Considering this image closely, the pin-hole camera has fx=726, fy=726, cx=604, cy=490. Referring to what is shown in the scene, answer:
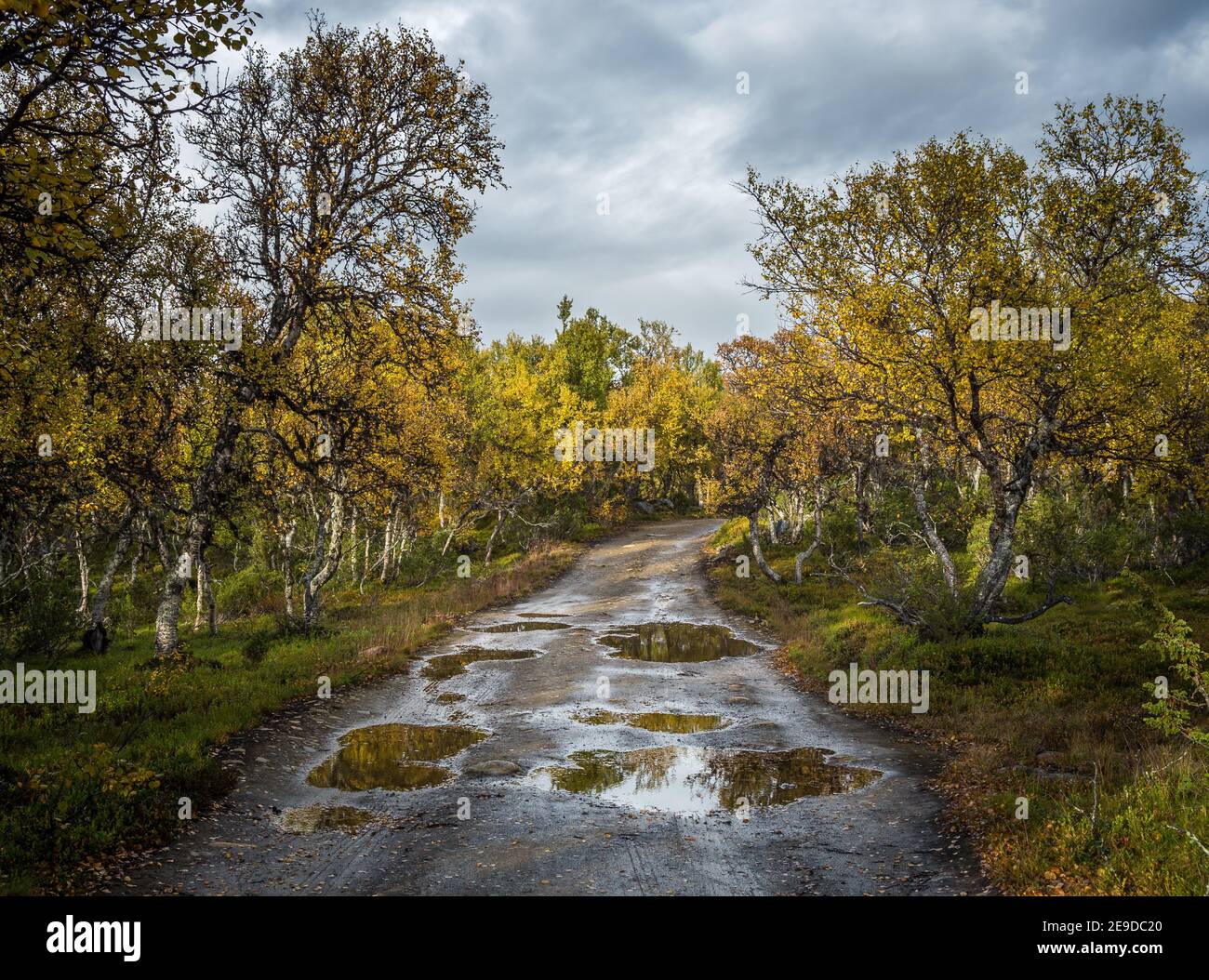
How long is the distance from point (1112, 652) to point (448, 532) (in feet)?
98.6

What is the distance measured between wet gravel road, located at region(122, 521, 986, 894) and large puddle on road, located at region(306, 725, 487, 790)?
0.05 m

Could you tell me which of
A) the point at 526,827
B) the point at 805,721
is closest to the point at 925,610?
the point at 805,721

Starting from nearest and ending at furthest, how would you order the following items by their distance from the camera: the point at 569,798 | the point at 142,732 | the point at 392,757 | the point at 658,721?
the point at 569,798
the point at 142,732
the point at 392,757
the point at 658,721

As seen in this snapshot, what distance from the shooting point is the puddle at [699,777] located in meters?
9.64

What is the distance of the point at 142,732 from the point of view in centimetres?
1119

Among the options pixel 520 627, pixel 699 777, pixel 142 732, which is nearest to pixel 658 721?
pixel 699 777

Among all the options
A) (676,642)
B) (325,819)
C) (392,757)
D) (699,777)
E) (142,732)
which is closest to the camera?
(325,819)

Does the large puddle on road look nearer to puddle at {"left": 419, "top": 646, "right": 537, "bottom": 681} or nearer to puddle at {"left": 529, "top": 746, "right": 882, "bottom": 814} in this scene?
puddle at {"left": 529, "top": 746, "right": 882, "bottom": 814}

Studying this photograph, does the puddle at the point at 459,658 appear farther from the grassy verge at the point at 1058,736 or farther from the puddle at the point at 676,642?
the grassy verge at the point at 1058,736

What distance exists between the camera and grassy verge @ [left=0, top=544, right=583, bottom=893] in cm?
732

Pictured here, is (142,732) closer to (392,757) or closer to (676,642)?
(392,757)

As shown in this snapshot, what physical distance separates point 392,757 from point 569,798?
11.0 feet

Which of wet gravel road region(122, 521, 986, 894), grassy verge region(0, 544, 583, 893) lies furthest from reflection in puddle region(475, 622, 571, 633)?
wet gravel road region(122, 521, 986, 894)

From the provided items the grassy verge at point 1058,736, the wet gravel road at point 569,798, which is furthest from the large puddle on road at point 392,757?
the grassy verge at point 1058,736
